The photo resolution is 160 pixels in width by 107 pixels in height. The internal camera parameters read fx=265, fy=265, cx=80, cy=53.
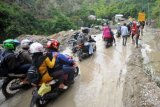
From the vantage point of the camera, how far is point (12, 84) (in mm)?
8438

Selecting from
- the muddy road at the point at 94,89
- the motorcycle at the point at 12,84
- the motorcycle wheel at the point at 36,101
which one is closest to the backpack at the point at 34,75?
the motorcycle wheel at the point at 36,101

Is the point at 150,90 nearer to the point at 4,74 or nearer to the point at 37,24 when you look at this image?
the point at 4,74

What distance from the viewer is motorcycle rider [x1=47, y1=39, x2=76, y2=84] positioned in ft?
25.4

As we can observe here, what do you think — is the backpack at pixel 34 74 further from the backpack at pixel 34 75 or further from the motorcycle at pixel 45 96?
the motorcycle at pixel 45 96

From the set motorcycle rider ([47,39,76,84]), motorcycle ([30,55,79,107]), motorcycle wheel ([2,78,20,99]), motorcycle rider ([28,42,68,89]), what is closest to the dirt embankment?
motorcycle rider ([47,39,76,84])

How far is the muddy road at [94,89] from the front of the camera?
7.69 m

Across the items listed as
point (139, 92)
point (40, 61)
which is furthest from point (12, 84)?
point (139, 92)

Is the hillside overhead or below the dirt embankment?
below

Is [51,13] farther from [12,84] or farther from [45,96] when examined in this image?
[45,96]

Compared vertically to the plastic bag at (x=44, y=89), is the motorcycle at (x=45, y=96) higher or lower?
lower

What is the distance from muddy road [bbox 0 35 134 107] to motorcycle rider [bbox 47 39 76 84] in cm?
66

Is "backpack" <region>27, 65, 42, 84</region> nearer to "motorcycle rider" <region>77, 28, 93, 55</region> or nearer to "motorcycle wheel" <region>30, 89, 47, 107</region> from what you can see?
"motorcycle wheel" <region>30, 89, 47, 107</region>

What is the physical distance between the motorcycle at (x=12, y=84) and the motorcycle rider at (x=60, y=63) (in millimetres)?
1268

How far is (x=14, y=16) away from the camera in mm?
27609
